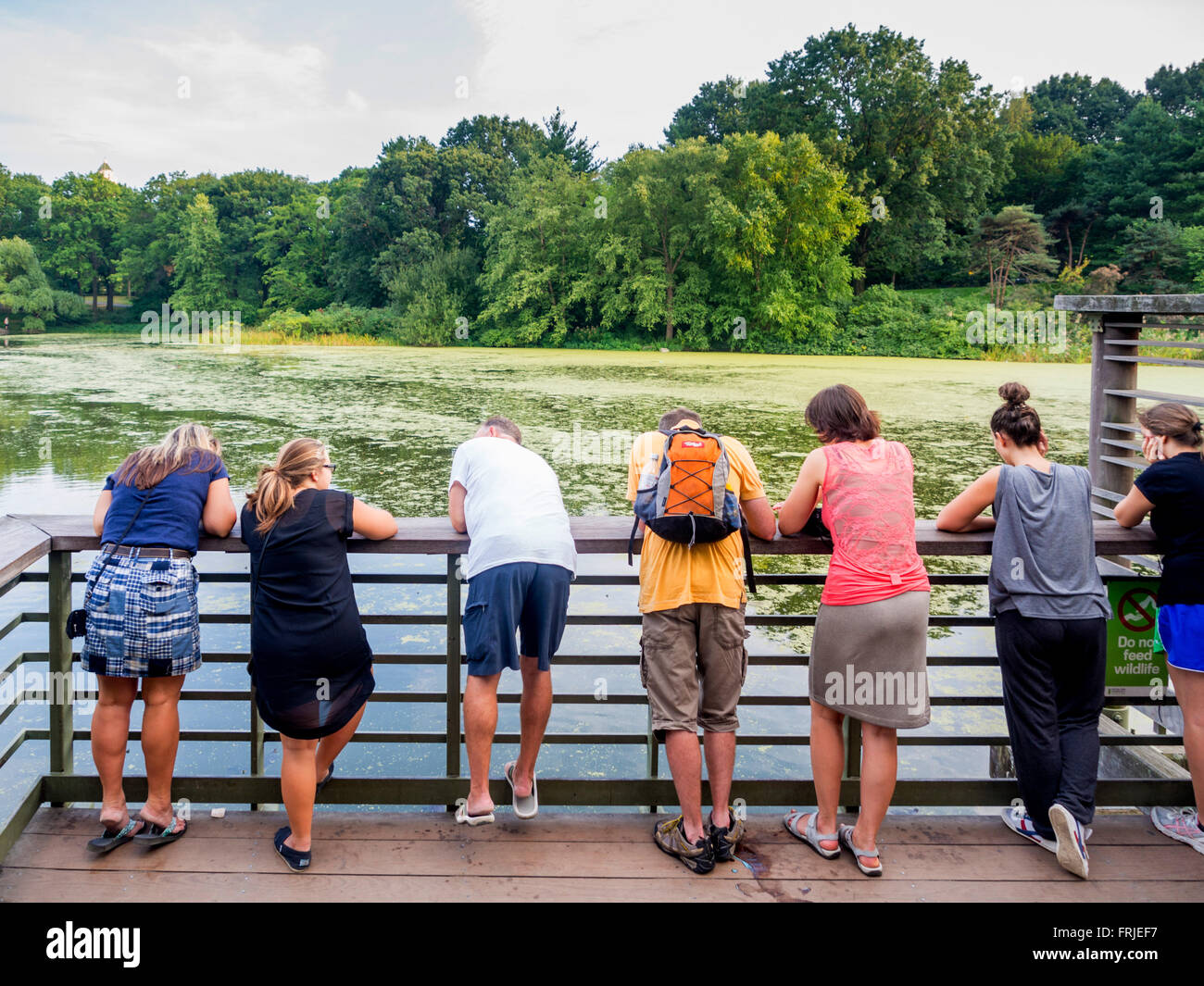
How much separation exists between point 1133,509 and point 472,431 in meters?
9.64

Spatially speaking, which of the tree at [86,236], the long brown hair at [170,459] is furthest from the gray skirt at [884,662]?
the tree at [86,236]

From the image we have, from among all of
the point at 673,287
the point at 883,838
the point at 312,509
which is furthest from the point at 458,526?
the point at 673,287

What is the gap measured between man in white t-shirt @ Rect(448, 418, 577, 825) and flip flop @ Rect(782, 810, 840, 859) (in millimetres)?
601

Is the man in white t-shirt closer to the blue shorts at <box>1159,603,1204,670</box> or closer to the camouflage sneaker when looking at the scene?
the camouflage sneaker

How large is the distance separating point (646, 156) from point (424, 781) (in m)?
33.6

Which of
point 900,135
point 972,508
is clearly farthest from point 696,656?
point 900,135

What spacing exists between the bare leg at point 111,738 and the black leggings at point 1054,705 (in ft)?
6.32

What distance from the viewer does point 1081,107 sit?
153ft

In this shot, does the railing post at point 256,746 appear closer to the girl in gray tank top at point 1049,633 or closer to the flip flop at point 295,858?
the flip flop at point 295,858

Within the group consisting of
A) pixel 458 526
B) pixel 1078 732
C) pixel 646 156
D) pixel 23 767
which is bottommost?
pixel 23 767

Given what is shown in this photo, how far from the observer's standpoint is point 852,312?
3384cm

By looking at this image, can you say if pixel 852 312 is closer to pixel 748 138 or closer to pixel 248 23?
pixel 748 138

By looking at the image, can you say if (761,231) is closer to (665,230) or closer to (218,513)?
(665,230)

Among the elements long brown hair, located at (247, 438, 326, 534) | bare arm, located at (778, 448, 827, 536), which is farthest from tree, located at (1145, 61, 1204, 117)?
long brown hair, located at (247, 438, 326, 534)
